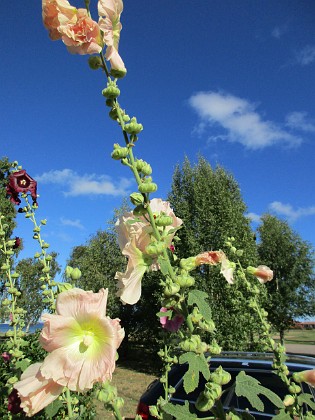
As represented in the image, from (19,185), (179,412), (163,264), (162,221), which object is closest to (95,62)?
(162,221)

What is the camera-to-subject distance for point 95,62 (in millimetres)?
1216

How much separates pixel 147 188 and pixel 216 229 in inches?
543

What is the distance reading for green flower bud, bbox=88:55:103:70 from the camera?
1208 millimetres

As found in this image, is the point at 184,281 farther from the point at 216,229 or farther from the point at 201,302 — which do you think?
the point at 216,229

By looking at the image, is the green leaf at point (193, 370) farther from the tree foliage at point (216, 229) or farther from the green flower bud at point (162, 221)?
the tree foliage at point (216, 229)

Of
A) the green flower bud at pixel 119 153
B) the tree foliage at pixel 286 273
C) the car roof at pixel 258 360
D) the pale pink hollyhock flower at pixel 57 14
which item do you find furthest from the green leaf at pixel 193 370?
the tree foliage at pixel 286 273

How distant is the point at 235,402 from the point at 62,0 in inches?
172

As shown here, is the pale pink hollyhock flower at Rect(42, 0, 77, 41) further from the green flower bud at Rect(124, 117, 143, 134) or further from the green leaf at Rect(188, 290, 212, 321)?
the green leaf at Rect(188, 290, 212, 321)

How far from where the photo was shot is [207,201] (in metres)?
15.3

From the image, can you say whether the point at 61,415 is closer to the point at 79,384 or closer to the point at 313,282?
the point at 79,384

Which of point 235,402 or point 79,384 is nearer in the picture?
point 79,384

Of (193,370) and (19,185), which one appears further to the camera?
(19,185)

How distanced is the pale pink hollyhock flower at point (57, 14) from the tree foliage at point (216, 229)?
11760 mm

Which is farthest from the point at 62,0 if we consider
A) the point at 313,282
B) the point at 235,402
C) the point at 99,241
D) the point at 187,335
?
the point at 313,282
